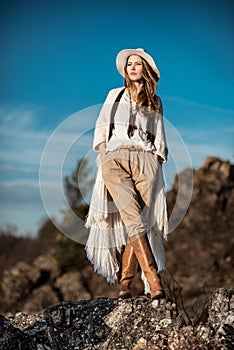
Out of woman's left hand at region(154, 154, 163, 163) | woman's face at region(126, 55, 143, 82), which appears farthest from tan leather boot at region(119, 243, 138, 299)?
woman's face at region(126, 55, 143, 82)

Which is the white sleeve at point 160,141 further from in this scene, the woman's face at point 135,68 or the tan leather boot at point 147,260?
the tan leather boot at point 147,260

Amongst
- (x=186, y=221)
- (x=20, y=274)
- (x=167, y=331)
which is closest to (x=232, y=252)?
(x=186, y=221)

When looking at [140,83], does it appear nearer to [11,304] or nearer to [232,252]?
[232,252]

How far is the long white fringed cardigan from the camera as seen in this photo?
18.6ft

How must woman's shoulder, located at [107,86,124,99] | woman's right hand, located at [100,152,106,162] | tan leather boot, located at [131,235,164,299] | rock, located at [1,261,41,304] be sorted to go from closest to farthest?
tan leather boot, located at [131,235,164,299], woman's right hand, located at [100,152,106,162], woman's shoulder, located at [107,86,124,99], rock, located at [1,261,41,304]

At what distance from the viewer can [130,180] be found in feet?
18.2

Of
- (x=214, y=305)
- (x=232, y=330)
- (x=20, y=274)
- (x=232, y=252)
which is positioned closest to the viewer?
(x=232, y=330)

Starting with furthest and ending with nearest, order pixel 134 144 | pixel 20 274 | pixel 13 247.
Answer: pixel 13 247 → pixel 20 274 → pixel 134 144

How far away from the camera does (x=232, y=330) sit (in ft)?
15.3

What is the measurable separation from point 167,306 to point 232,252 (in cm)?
686

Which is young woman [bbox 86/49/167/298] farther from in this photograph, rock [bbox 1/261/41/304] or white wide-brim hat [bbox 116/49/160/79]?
rock [bbox 1/261/41/304]

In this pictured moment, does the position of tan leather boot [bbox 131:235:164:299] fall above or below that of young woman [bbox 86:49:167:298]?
below

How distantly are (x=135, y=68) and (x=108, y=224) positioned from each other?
128 centimetres

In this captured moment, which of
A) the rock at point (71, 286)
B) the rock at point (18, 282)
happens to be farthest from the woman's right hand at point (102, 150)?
the rock at point (18, 282)
